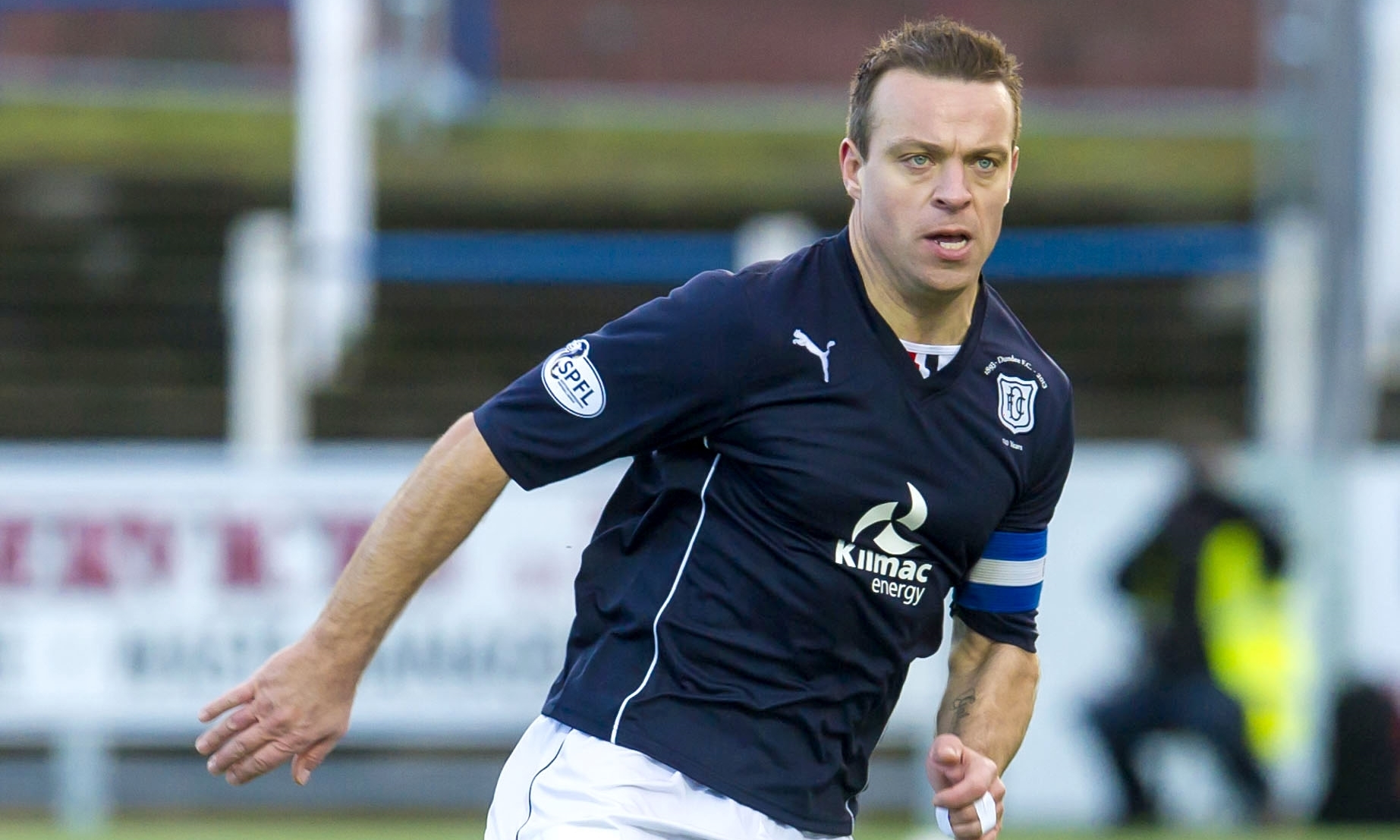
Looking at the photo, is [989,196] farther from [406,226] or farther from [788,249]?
[406,226]

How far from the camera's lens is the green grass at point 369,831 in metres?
8.84

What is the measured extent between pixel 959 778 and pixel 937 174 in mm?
1011

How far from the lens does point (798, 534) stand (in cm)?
343

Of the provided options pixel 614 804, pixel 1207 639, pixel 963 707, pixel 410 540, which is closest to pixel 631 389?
pixel 410 540

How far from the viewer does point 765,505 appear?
344 centimetres

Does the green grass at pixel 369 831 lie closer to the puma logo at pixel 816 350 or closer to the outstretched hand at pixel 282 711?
the outstretched hand at pixel 282 711

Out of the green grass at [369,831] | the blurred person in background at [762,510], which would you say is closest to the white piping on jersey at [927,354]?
the blurred person in background at [762,510]

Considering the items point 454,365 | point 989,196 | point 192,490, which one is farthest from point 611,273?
point 989,196

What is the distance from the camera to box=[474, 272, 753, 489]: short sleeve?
333cm

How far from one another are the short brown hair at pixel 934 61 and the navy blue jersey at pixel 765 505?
0.25m

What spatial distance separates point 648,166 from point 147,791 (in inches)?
234

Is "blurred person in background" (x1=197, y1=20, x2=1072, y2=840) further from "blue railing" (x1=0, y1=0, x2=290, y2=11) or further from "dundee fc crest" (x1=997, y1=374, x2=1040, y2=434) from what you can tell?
"blue railing" (x1=0, y1=0, x2=290, y2=11)

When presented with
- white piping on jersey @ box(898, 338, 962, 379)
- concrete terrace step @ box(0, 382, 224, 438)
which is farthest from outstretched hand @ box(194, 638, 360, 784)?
concrete terrace step @ box(0, 382, 224, 438)

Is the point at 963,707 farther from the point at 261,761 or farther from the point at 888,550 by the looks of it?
the point at 261,761
